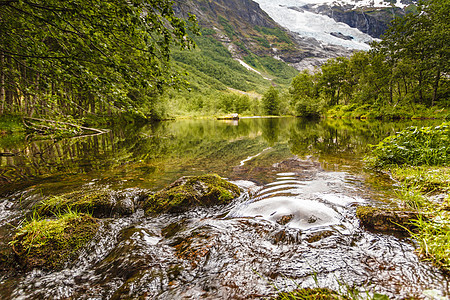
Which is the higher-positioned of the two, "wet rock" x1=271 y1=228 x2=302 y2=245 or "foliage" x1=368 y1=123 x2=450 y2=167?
"foliage" x1=368 y1=123 x2=450 y2=167

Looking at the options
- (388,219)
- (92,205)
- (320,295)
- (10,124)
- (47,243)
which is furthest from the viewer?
(10,124)

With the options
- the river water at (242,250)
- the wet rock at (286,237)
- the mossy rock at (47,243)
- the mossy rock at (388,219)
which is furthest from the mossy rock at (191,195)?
the mossy rock at (388,219)

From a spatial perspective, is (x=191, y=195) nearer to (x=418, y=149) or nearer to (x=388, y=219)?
(x=388, y=219)

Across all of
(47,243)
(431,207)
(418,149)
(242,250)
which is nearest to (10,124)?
(47,243)

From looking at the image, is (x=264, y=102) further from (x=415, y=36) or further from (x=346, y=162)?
(x=346, y=162)

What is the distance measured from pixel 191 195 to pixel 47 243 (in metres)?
2.44

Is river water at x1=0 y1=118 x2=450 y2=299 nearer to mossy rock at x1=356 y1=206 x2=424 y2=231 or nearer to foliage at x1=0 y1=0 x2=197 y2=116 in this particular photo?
mossy rock at x1=356 y1=206 x2=424 y2=231

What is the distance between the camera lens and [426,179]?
14.5ft

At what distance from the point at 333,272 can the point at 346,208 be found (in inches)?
79.6

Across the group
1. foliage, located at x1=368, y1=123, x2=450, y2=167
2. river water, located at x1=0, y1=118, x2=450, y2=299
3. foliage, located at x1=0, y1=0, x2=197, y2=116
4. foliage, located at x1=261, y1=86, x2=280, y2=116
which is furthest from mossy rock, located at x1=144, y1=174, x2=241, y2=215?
foliage, located at x1=261, y1=86, x2=280, y2=116

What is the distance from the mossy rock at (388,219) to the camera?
9.75 ft

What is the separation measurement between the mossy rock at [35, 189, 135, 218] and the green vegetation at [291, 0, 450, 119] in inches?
1028

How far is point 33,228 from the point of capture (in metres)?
2.85

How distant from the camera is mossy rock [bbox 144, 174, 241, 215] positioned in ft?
14.3
